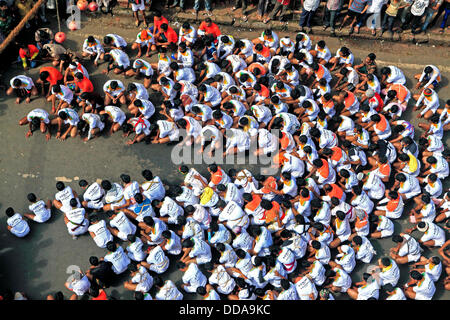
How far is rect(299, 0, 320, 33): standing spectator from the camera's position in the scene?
13445 millimetres

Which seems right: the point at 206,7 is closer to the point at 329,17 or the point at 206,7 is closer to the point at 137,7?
the point at 137,7

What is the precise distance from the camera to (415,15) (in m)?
13.8

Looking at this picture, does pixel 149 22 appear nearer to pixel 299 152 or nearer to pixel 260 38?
pixel 260 38

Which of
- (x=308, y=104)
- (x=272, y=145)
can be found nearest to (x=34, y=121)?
(x=272, y=145)

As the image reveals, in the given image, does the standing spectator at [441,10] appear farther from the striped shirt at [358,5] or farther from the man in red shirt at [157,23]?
the man in red shirt at [157,23]

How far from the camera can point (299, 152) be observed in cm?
1123

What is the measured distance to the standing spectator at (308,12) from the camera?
44.1ft

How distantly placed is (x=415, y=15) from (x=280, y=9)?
12.6ft

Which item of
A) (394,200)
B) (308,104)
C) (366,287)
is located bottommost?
(366,287)

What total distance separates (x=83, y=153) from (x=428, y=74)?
29.7 ft

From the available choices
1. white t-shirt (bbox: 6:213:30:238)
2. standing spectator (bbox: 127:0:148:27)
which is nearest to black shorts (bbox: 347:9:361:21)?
standing spectator (bbox: 127:0:148:27)

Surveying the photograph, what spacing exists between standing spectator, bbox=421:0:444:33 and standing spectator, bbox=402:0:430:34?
0.65ft

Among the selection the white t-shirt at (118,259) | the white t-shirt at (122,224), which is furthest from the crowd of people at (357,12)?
the white t-shirt at (118,259)

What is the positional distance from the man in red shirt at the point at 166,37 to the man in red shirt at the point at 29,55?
10.3 feet
